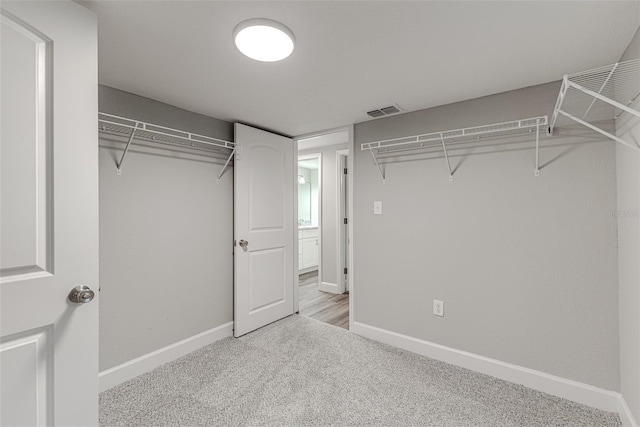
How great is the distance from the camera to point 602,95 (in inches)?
59.6

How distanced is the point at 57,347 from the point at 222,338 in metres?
1.76

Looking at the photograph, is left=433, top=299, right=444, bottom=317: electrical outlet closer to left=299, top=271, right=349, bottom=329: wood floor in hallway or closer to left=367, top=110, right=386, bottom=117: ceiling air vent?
left=299, top=271, right=349, bottom=329: wood floor in hallway

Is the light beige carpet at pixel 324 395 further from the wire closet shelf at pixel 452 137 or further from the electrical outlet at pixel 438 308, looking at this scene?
the wire closet shelf at pixel 452 137

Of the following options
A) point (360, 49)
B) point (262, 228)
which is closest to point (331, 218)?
point (262, 228)

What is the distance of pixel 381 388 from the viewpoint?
→ 76.9 inches

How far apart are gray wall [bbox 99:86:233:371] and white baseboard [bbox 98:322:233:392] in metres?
0.04

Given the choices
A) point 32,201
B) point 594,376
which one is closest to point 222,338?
point 32,201

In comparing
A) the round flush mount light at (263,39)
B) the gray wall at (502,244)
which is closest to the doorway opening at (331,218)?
the gray wall at (502,244)

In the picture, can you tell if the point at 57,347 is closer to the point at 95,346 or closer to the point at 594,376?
the point at 95,346

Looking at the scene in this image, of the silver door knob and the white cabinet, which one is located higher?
the silver door knob

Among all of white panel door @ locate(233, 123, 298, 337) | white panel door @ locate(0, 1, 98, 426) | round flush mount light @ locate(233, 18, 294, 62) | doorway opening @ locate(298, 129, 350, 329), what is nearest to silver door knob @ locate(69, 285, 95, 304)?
white panel door @ locate(0, 1, 98, 426)

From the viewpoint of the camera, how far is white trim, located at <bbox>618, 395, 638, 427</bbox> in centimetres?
150

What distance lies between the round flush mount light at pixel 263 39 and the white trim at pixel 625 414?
103 inches

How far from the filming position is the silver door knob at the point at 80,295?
111 cm
